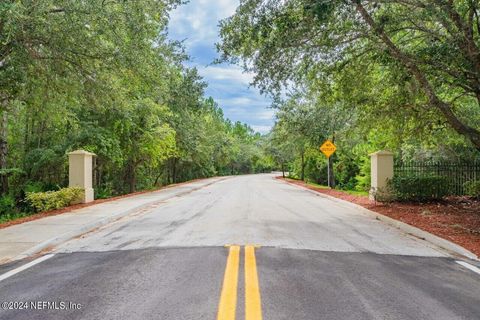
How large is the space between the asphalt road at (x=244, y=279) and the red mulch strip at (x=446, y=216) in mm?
919

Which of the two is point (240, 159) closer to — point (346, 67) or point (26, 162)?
point (26, 162)

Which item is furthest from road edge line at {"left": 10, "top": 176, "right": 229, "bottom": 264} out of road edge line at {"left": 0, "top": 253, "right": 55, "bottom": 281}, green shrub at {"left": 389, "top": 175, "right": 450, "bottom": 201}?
green shrub at {"left": 389, "top": 175, "right": 450, "bottom": 201}

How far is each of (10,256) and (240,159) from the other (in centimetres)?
8120

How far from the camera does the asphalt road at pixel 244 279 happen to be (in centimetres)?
409

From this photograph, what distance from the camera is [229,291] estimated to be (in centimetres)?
452

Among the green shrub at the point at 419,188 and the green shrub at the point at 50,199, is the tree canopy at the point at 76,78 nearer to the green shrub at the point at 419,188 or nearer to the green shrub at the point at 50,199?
the green shrub at the point at 50,199

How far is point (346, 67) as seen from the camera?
13125 millimetres

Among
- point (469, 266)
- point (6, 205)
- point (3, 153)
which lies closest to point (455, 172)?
point (469, 266)

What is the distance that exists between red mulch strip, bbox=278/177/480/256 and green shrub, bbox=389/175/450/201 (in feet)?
1.13

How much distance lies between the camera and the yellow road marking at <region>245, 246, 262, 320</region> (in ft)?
12.8

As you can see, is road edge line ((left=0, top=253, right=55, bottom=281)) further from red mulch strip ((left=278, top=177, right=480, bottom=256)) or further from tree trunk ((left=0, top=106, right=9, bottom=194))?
tree trunk ((left=0, top=106, right=9, bottom=194))

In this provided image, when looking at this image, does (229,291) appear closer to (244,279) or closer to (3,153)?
(244,279)

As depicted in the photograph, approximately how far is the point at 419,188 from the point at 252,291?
12.0 metres

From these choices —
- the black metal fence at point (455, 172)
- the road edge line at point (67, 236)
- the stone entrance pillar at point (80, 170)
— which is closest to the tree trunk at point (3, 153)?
the stone entrance pillar at point (80, 170)
